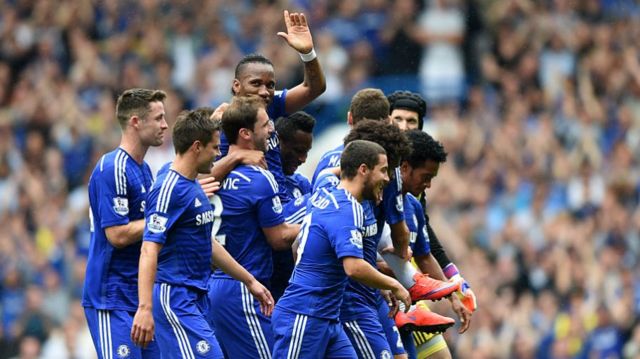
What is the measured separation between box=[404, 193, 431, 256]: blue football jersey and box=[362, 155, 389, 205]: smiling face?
1.20 meters

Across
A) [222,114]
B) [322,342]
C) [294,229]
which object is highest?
[222,114]

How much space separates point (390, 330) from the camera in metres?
9.63

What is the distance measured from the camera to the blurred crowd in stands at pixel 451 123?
685 inches

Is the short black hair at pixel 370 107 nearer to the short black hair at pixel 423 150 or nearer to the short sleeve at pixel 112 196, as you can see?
the short black hair at pixel 423 150

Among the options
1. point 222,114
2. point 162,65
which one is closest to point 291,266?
point 222,114

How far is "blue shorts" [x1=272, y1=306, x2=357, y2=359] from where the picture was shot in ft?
28.7

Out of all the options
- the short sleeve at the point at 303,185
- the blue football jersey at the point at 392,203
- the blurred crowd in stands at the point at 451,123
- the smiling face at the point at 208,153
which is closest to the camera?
the smiling face at the point at 208,153

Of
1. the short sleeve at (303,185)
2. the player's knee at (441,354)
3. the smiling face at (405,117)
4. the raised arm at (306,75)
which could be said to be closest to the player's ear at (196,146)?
the raised arm at (306,75)

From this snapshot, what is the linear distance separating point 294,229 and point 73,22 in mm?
12541

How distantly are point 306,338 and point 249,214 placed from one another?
3.50ft

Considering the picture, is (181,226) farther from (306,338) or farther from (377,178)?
(377,178)

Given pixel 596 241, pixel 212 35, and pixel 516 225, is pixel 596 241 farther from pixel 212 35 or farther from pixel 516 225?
pixel 212 35

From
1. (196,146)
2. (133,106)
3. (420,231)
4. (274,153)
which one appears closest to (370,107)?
(274,153)

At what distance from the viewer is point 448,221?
60.6ft
